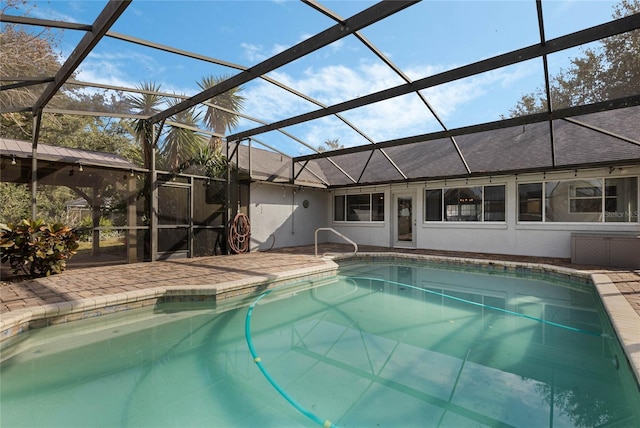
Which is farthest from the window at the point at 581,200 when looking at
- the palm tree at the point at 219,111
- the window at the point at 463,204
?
the palm tree at the point at 219,111

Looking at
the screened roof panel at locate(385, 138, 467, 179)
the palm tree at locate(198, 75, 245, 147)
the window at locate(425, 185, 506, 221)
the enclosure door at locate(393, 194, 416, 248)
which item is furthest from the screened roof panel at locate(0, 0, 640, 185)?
the palm tree at locate(198, 75, 245, 147)

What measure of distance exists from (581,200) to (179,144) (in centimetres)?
1068

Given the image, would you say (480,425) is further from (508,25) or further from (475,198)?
(475,198)

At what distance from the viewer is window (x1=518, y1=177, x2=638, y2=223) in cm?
747

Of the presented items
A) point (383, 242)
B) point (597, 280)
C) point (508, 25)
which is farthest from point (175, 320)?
point (383, 242)

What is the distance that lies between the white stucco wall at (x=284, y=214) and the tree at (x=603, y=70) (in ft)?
36.2

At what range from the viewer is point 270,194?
33.8ft

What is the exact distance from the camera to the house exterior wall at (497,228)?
307 inches

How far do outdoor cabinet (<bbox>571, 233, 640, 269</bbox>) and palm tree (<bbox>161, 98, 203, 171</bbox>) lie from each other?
991 cm

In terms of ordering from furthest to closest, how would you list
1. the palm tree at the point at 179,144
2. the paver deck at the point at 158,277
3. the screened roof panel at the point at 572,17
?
the palm tree at the point at 179,144 < the paver deck at the point at 158,277 < the screened roof panel at the point at 572,17

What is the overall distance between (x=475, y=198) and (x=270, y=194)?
21.5 feet

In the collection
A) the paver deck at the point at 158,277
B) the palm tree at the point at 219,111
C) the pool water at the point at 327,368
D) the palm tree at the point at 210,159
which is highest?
the palm tree at the point at 219,111

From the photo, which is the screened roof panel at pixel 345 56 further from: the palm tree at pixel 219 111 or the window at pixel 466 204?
the palm tree at pixel 219 111

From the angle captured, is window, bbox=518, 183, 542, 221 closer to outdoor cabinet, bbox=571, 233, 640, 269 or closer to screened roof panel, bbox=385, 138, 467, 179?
outdoor cabinet, bbox=571, 233, 640, 269
